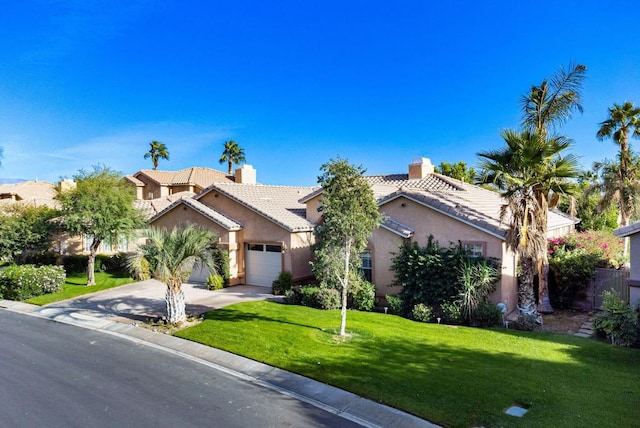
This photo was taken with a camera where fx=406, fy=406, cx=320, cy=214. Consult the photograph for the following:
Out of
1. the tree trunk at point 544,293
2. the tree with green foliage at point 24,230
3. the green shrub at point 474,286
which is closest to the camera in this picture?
the green shrub at point 474,286

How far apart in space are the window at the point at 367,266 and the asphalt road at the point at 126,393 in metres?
9.80

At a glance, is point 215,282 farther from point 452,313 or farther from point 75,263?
point 75,263

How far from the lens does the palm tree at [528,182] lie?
14.8 m

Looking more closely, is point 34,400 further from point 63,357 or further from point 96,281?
point 96,281

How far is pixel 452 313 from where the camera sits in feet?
51.4

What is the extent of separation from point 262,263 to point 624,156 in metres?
25.8

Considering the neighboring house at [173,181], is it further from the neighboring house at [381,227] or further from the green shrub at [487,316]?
the green shrub at [487,316]

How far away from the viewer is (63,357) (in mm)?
12273

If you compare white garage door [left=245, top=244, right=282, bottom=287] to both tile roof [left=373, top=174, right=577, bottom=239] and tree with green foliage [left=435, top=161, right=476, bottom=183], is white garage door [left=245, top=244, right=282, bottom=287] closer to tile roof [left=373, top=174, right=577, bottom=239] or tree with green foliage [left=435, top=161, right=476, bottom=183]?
→ tile roof [left=373, top=174, right=577, bottom=239]

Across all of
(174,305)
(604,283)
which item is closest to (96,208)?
(174,305)

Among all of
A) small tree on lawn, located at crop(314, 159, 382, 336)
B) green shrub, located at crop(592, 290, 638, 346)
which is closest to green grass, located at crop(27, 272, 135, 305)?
small tree on lawn, located at crop(314, 159, 382, 336)

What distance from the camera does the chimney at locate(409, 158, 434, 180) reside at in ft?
83.6

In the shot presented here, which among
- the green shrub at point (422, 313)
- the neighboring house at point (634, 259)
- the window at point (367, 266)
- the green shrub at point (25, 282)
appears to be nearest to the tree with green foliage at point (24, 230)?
the green shrub at point (25, 282)

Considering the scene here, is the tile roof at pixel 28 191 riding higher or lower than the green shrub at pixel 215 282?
higher
